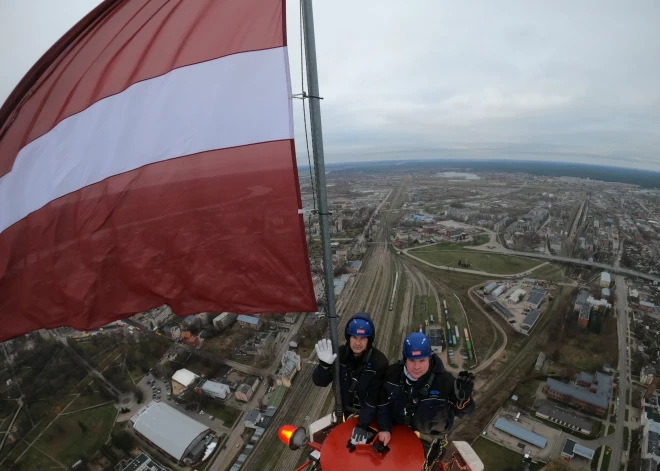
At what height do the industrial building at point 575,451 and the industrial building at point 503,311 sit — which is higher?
the industrial building at point 503,311

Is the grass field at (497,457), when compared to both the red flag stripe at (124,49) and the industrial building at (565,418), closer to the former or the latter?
the industrial building at (565,418)

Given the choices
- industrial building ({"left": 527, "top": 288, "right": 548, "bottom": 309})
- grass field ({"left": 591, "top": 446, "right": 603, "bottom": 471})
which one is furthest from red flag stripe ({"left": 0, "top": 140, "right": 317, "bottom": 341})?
industrial building ({"left": 527, "top": 288, "right": 548, "bottom": 309})

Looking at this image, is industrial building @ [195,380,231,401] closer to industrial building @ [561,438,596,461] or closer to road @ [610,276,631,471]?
industrial building @ [561,438,596,461]

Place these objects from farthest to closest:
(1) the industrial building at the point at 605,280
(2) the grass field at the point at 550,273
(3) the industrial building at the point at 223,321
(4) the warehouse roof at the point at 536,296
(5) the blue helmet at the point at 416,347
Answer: (2) the grass field at the point at 550,273
(1) the industrial building at the point at 605,280
(4) the warehouse roof at the point at 536,296
(3) the industrial building at the point at 223,321
(5) the blue helmet at the point at 416,347

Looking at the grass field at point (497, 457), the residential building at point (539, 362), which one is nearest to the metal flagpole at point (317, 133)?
the grass field at point (497, 457)

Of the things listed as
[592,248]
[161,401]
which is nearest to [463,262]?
[592,248]

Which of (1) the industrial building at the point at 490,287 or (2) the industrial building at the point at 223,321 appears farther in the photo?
(1) the industrial building at the point at 490,287
